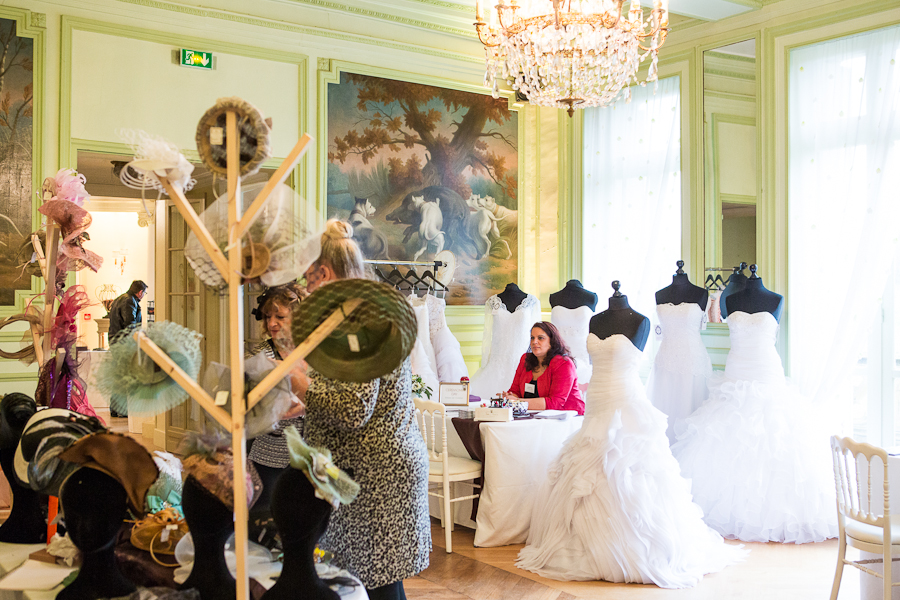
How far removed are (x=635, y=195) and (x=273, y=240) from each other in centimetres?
607

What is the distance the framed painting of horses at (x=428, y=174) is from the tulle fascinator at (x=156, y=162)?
17.6 feet

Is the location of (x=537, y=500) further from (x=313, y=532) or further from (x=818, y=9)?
(x=818, y=9)

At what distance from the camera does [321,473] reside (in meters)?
1.44

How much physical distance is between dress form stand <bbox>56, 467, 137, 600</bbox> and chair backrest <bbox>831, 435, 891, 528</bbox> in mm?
2984

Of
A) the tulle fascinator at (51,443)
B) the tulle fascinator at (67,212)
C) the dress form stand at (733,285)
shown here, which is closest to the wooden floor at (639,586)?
the dress form stand at (733,285)

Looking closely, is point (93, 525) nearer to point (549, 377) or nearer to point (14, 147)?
point (549, 377)

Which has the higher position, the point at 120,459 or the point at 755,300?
the point at 755,300

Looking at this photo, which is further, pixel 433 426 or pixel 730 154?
pixel 730 154

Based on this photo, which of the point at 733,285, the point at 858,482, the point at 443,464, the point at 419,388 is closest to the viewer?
the point at 858,482

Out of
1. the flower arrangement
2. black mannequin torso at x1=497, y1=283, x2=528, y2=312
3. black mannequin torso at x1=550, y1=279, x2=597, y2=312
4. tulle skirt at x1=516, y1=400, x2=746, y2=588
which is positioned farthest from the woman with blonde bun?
black mannequin torso at x1=497, y1=283, x2=528, y2=312

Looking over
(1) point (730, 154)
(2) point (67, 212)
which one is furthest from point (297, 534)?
(1) point (730, 154)

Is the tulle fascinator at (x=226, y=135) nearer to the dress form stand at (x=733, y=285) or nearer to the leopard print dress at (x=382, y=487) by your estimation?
the leopard print dress at (x=382, y=487)

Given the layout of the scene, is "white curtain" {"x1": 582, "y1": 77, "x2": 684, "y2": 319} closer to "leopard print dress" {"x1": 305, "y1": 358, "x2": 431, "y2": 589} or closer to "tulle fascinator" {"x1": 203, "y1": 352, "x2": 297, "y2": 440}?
"leopard print dress" {"x1": 305, "y1": 358, "x2": 431, "y2": 589}

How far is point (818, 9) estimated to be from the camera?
225 inches
